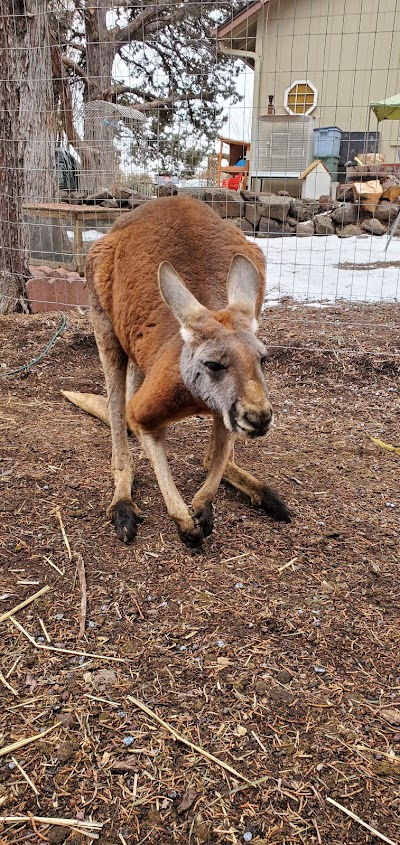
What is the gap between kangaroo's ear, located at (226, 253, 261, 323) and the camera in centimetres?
262

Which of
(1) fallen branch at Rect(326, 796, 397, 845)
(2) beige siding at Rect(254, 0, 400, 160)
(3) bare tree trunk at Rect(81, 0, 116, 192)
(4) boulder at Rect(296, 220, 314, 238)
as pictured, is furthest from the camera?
(2) beige siding at Rect(254, 0, 400, 160)

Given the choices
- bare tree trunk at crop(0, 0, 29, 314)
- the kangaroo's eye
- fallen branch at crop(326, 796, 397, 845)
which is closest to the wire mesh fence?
bare tree trunk at crop(0, 0, 29, 314)

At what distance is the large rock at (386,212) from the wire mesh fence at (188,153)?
1.2 inches

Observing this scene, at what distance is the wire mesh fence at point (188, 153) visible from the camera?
21.6 feet

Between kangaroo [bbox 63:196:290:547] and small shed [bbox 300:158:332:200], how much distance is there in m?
10.2

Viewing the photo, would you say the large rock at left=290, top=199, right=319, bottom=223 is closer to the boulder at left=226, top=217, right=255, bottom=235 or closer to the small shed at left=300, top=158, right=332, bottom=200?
the small shed at left=300, top=158, right=332, bottom=200

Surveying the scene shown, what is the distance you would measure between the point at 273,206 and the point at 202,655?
10.0 metres

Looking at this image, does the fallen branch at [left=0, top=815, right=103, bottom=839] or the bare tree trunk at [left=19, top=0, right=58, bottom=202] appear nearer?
the fallen branch at [left=0, top=815, right=103, bottom=839]

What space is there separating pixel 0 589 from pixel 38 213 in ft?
16.8

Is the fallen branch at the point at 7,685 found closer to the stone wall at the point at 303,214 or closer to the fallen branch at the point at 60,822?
the fallen branch at the point at 60,822

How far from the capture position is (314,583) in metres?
2.61

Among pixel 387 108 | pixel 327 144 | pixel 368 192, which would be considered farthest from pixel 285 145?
pixel 387 108

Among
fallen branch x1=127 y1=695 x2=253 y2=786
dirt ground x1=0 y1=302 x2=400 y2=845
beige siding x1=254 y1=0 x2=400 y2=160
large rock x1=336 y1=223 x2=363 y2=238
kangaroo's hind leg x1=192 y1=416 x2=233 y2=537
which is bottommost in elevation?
dirt ground x1=0 y1=302 x2=400 y2=845

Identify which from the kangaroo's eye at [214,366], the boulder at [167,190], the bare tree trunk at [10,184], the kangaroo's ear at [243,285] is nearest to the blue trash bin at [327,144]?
the boulder at [167,190]
